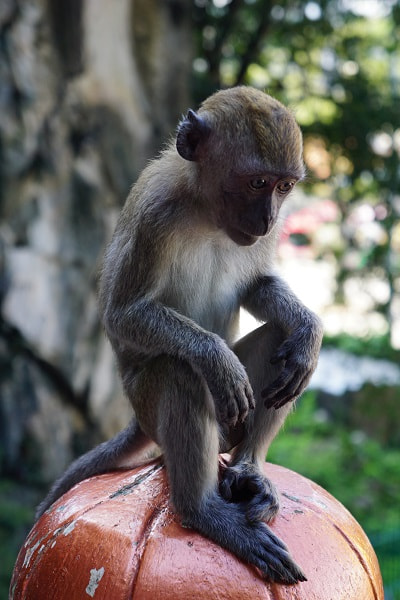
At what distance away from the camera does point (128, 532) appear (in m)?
2.79

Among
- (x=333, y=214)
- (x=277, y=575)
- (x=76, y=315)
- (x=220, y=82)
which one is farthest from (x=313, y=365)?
(x=333, y=214)

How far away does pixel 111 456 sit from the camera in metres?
3.60

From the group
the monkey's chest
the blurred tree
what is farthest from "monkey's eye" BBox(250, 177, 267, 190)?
the blurred tree

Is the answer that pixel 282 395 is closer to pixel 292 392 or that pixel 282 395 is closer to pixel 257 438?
pixel 292 392

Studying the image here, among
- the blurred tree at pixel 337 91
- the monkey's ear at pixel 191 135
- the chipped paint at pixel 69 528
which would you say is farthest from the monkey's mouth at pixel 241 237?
the blurred tree at pixel 337 91

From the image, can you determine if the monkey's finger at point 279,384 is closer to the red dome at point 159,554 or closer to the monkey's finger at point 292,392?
the monkey's finger at point 292,392

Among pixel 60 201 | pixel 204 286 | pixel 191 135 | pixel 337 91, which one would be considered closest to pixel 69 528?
pixel 204 286

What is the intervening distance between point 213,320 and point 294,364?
2.08 feet

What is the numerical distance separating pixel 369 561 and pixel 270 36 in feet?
25.4

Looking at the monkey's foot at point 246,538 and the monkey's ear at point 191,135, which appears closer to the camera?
the monkey's foot at point 246,538

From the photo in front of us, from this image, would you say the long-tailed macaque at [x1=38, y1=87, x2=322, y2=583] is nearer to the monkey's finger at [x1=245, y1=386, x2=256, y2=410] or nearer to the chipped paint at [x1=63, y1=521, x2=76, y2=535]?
the monkey's finger at [x1=245, y1=386, x2=256, y2=410]

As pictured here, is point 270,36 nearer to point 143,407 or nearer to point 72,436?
point 72,436

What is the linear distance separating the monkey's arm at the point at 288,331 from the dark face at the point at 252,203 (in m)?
0.43

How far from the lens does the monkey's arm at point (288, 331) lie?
3.24m
